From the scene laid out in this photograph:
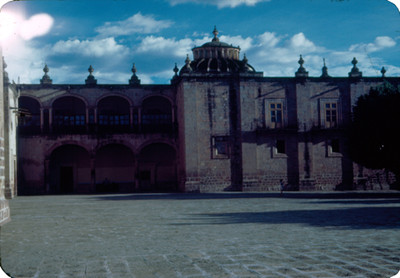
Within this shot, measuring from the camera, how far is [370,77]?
31406mm

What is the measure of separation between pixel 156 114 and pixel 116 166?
492 cm

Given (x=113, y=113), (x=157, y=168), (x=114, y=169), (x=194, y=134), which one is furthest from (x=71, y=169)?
(x=194, y=134)

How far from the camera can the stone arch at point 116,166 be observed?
1326 inches

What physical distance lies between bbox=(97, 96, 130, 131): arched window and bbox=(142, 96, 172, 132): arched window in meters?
1.34

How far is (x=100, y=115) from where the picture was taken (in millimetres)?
33062

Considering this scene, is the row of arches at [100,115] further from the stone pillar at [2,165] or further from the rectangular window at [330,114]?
the stone pillar at [2,165]

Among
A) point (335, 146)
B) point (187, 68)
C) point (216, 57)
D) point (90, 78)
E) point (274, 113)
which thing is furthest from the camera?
point (216, 57)

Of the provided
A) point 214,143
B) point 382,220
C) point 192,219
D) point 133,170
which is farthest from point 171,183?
point 382,220

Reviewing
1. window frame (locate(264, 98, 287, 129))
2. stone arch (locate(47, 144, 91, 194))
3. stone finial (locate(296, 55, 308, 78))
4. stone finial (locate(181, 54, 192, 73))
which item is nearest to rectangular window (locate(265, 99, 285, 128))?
window frame (locate(264, 98, 287, 129))

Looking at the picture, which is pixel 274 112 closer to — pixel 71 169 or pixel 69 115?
pixel 69 115

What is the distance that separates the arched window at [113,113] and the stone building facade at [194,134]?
73mm

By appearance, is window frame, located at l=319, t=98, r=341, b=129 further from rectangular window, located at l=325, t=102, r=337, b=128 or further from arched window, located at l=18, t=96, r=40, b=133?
arched window, located at l=18, t=96, r=40, b=133

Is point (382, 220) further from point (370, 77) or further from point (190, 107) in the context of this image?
point (370, 77)

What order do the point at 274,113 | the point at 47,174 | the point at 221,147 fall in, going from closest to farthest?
the point at 221,147, the point at 274,113, the point at 47,174
